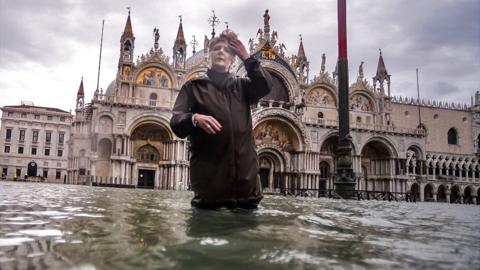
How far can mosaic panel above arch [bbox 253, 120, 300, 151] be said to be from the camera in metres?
33.2

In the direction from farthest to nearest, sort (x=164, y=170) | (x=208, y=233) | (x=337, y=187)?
→ (x=164, y=170) → (x=337, y=187) → (x=208, y=233)

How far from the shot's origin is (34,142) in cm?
6122

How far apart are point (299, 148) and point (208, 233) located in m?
31.3

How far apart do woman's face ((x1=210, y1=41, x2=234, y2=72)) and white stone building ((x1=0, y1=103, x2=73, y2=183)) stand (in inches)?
2383

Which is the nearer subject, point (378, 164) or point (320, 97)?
point (320, 97)

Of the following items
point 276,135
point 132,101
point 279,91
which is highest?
point 279,91

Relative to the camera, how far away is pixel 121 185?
27.3 meters

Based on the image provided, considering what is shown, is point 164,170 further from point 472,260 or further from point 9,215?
point 472,260

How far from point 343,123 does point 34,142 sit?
59658 millimetres

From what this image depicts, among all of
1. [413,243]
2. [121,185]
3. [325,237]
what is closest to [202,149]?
[325,237]

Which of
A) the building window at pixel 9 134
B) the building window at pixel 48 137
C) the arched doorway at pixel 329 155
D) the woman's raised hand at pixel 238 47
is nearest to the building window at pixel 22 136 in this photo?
the building window at pixel 9 134

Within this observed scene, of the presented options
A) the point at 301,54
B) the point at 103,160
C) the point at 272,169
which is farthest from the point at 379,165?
the point at 103,160

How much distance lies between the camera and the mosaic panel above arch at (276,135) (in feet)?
109

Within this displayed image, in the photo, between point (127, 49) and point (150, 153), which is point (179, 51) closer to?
point (127, 49)
